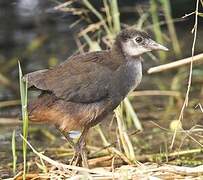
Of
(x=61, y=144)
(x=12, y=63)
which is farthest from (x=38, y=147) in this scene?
(x=12, y=63)

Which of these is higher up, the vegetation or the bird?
the bird

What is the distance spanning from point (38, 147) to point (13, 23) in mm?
3168

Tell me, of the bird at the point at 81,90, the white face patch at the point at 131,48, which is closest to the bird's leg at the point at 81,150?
the bird at the point at 81,90

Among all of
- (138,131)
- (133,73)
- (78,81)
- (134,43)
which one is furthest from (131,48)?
(138,131)

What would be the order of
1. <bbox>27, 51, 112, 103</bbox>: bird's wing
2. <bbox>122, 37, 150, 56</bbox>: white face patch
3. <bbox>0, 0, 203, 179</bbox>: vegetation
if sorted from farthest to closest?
<bbox>122, 37, 150, 56</bbox>: white face patch, <bbox>27, 51, 112, 103</bbox>: bird's wing, <bbox>0, 0, 203, 179</bbox>: vegetation

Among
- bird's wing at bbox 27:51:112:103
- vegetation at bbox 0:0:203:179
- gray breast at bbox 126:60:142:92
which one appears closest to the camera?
vegetation at bbox 0:0:203:179

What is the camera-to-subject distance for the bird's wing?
169 inches

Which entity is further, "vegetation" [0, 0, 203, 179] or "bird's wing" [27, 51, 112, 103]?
"bird's wing" [27, 51, 112, 103]

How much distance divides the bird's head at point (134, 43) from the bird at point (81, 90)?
0.11 m

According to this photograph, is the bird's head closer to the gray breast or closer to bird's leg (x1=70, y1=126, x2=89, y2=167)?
the gray breast

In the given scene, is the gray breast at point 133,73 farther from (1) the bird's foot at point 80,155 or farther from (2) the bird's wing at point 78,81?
(1) the bird's foot at point 80,155

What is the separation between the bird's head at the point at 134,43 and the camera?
14.9ft

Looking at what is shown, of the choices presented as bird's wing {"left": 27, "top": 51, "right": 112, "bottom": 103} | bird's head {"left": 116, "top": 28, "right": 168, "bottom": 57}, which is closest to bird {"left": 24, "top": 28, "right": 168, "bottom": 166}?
bird's wing {"left": 27, "top": 51, "right": 112, "bottom": 103}

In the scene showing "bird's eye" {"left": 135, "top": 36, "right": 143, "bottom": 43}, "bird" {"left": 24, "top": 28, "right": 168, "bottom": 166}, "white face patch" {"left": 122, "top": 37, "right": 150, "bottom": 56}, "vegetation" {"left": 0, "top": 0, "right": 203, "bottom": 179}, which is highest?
"bird's eye" {"left": 135, "top": 36, "right": 143, "bottom": 43}
